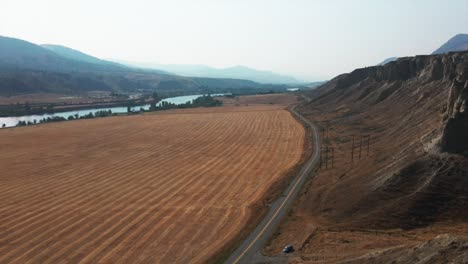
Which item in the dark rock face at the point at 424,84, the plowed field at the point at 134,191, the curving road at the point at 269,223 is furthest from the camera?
the dark rock face at the point at 424,84

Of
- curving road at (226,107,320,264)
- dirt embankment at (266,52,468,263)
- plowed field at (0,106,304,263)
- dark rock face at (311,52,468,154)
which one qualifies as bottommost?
plowed field at (0,106,304,263)

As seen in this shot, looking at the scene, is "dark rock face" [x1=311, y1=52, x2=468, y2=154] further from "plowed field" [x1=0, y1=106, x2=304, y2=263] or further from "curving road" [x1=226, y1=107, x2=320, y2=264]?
"plowed field" [x1=0, y1=106, x2=304, y2=263]

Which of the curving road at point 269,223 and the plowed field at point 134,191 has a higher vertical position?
the curving road at point 269,223

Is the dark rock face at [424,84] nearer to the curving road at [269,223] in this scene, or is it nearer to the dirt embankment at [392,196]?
the dirt embankment at [392,196]

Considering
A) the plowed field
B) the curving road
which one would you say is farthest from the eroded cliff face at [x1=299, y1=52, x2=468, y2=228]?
the plowed field

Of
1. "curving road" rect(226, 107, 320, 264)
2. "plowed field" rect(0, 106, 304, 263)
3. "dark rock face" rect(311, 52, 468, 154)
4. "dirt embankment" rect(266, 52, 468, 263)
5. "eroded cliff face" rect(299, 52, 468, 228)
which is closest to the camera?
"curving road" rect(226, 107, 320, 264)

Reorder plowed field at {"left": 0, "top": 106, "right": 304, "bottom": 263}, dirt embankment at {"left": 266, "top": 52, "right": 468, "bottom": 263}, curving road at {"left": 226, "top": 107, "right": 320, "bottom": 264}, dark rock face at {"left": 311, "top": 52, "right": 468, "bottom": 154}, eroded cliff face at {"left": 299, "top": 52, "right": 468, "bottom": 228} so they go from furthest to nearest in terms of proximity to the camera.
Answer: dark rock face at {"left": 311, "top": 52, "right": 468, "bottom": 154} → eroded cliff face at {"left": 299, "top": 52, "right": 468, "bottom": 228} → plowed field at {"left": 0, "top": 106, "right": 304, "bottom": 263} → dirt embankment at {"left": 266, "top": 52, "right": 468, "bottom": 263} → curving road at {"left": 226, "top": 107, "right": 320, "bottom": 264}

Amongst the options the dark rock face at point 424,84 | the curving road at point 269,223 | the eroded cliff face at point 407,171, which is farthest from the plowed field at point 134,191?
the dark rock face at point 424,84
